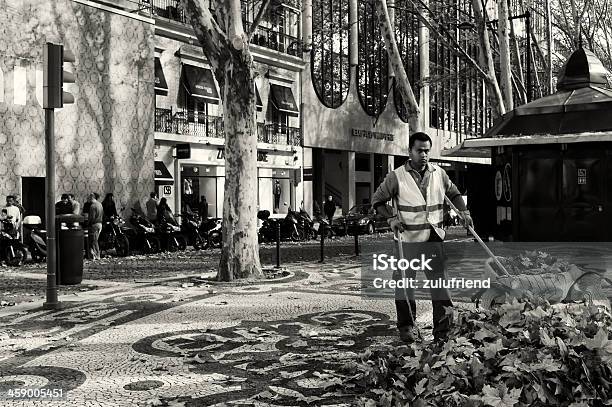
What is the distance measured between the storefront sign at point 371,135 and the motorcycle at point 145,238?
2248 centimetres

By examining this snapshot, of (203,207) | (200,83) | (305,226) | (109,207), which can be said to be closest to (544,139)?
(109,207)

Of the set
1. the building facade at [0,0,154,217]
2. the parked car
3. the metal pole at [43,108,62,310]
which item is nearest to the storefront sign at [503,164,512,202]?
the metal pole at [43,108,62,310]

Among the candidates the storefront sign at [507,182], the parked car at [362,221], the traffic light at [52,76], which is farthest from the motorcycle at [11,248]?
the parked car at [362,221]

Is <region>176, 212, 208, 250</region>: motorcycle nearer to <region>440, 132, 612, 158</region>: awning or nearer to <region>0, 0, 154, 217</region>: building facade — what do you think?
<region>0, 0, 154, 217</region>: building facade

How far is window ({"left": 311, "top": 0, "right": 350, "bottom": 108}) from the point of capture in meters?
37.0

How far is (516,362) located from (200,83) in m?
26.1

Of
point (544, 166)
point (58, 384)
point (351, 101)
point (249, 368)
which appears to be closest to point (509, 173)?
point (544, 166)

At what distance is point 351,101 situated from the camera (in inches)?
1581

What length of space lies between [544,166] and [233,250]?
5.01 metres

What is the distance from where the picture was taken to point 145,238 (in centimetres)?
1930

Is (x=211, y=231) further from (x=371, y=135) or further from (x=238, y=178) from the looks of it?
(x=371, y=135)

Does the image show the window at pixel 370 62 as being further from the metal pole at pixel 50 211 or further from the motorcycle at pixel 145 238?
the metal pole at pixel 50 211

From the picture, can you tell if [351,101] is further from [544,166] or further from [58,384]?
[58,384]

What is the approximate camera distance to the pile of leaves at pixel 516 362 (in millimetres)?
2779
